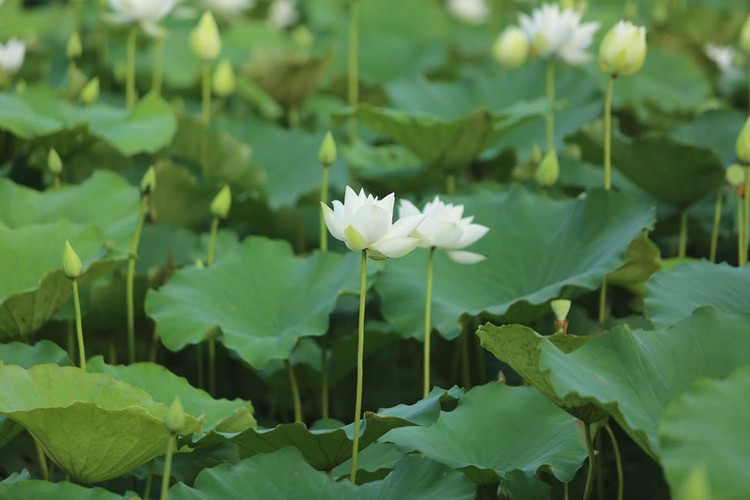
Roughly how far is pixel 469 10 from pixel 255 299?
258cm

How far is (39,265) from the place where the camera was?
1881mm

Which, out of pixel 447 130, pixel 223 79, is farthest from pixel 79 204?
pixel 447 130

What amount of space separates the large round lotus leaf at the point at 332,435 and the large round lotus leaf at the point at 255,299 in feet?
0.74

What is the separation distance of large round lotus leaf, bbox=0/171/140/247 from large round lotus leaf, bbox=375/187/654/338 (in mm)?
535

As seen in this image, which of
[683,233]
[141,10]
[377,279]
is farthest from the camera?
[141,10]

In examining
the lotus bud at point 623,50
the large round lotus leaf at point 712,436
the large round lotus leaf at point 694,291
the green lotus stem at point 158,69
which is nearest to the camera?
the large round lotus leaf at point 712,436

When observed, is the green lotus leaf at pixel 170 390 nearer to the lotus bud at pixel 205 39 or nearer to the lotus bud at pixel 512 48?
the lotus bud at pixel 205 39

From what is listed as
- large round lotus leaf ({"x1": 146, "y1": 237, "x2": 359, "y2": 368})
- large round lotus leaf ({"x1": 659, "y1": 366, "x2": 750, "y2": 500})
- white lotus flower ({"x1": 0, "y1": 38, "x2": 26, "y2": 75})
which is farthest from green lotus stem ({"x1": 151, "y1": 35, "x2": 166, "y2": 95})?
large round lotus leaf ({"x1": 659, "y1": 366, "x2": 750, "y2": 500})

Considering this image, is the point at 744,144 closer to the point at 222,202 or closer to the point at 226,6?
the point at 222,202

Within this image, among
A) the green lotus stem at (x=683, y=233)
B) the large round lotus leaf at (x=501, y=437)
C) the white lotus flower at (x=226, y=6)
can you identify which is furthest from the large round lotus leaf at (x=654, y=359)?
the white lotus flower at (x=226, y=6)

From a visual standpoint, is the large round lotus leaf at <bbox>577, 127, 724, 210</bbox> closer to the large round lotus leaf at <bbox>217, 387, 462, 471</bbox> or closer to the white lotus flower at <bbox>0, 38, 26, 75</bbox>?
the large round lotus leaf at <bbox>217, 387, 462, 471</bbox>

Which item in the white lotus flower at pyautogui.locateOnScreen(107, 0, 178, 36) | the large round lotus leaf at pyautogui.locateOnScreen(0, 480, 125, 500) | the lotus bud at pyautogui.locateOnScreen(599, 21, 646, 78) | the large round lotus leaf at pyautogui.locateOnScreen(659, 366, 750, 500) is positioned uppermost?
the lotus bud at pyautogui.locateOnScreen(599, 21, 646, 78)

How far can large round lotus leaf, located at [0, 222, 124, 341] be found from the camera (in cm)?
175

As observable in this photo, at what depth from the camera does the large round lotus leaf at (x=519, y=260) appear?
181 cm
